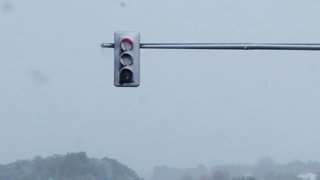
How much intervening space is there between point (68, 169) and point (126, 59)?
6366 mm

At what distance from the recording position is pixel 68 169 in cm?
1862

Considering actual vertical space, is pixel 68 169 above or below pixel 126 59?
below

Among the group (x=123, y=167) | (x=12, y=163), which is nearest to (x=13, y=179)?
(x=12, y=163)

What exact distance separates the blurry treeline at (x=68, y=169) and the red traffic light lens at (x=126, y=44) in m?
Answer: 6.05

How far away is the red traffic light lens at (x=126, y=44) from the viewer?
42.2ft

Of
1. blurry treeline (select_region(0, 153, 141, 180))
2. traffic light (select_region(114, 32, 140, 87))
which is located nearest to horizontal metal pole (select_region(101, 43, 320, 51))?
traffic light (select_region(114, 32, 140, 87))

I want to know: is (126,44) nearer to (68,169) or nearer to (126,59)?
(126,59)

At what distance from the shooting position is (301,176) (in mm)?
18141

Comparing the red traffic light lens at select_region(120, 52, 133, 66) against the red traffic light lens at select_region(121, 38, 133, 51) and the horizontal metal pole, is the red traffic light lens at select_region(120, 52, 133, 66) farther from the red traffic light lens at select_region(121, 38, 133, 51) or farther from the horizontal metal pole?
the horizontal metal pole

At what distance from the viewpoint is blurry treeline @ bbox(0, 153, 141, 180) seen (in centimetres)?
1844

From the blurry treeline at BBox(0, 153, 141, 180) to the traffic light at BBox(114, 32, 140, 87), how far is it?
19.1ft

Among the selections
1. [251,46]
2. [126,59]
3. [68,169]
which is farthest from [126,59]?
[68,169]

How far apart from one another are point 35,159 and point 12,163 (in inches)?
20.5

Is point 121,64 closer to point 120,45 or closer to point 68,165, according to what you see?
point 120,45
